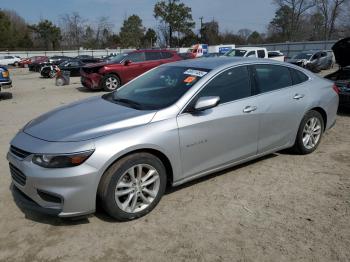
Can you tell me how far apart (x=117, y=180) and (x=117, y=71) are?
12027 millimetres

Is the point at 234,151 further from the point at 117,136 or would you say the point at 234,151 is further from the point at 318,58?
the point at 318,58

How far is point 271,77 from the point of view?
507cm

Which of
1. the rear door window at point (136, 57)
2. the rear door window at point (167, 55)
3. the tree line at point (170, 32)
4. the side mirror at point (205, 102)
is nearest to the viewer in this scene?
the side mirror at point (205, 102)

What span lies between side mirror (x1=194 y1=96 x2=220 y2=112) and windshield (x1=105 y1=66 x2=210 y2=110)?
0.25m

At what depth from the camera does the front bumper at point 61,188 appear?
3383 millimetres

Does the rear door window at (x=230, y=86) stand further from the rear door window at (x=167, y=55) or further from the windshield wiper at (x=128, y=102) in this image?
the rear door window at (x=167, y=55)

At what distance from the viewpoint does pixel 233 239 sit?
342 cm

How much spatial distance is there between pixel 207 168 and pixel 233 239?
3.52ft

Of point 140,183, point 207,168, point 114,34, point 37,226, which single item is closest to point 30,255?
point 37,226

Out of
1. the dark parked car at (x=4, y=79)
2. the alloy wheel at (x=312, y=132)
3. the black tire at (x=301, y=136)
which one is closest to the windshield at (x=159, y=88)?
the black tire at (x=301, y=136)

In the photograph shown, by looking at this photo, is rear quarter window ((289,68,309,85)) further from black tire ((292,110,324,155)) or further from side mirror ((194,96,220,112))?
side mirror ((194,96,220,112))

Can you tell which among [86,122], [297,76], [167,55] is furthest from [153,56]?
[86,122]

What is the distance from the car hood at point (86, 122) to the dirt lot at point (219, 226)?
2.97 ft

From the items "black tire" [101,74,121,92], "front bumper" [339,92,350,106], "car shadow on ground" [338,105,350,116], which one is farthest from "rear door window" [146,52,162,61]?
"front bumper" [339,92,350,106]
